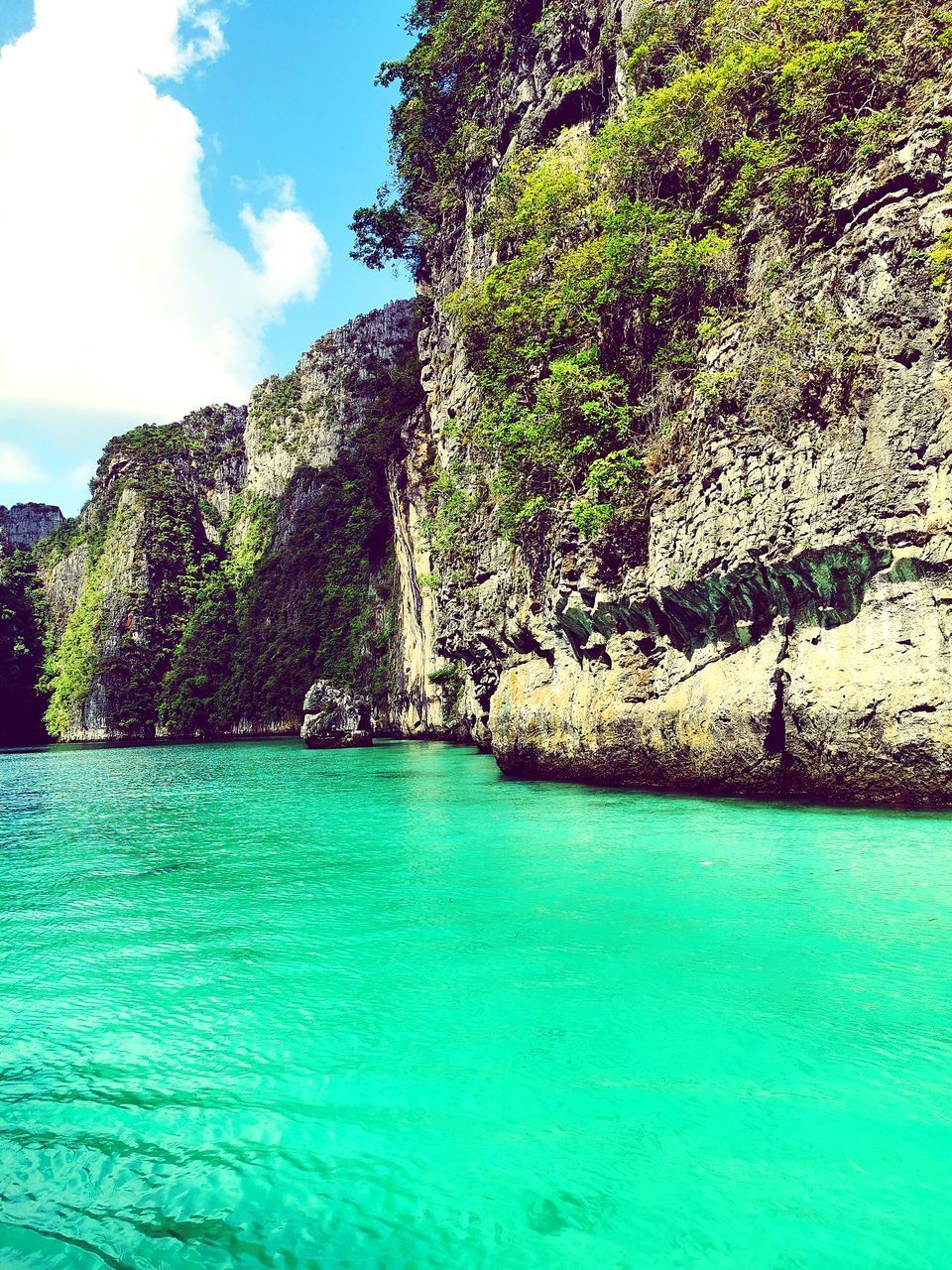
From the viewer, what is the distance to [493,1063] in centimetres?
395

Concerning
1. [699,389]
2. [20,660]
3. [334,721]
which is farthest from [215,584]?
[699,389]

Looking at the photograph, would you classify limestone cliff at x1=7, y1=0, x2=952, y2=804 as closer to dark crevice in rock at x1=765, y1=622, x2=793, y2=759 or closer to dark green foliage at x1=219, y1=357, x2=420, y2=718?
dark crevice in rock at x1=765, y1=622, x2=793, y2=759

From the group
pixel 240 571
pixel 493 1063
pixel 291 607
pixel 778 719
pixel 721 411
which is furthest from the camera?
pixel 240 571

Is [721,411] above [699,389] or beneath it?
beneath

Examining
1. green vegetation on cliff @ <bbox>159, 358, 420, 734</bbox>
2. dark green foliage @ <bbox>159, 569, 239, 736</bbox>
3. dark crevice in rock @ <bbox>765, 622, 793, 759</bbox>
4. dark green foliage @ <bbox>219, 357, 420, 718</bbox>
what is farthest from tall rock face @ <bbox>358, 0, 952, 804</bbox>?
dark green foliage @ <bbox>159, 569, 239, 736</bbox>

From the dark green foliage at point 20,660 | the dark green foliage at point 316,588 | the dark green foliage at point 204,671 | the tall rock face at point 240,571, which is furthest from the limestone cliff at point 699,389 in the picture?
the dark green foliage at point 20,660

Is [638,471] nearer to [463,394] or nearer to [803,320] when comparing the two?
[803,320]

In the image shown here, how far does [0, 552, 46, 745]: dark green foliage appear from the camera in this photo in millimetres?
56531

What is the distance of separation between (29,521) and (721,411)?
98.1 meters

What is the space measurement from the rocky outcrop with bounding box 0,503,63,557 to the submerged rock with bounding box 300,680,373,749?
71523 millimetres

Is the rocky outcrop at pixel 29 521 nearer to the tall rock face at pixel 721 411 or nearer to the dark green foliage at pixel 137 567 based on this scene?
the dark green foliage at pixel 137 567

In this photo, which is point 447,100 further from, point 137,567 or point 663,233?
point 137,567

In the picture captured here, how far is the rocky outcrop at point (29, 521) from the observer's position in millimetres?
87938

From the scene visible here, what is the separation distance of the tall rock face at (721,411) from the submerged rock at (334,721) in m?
13.5
